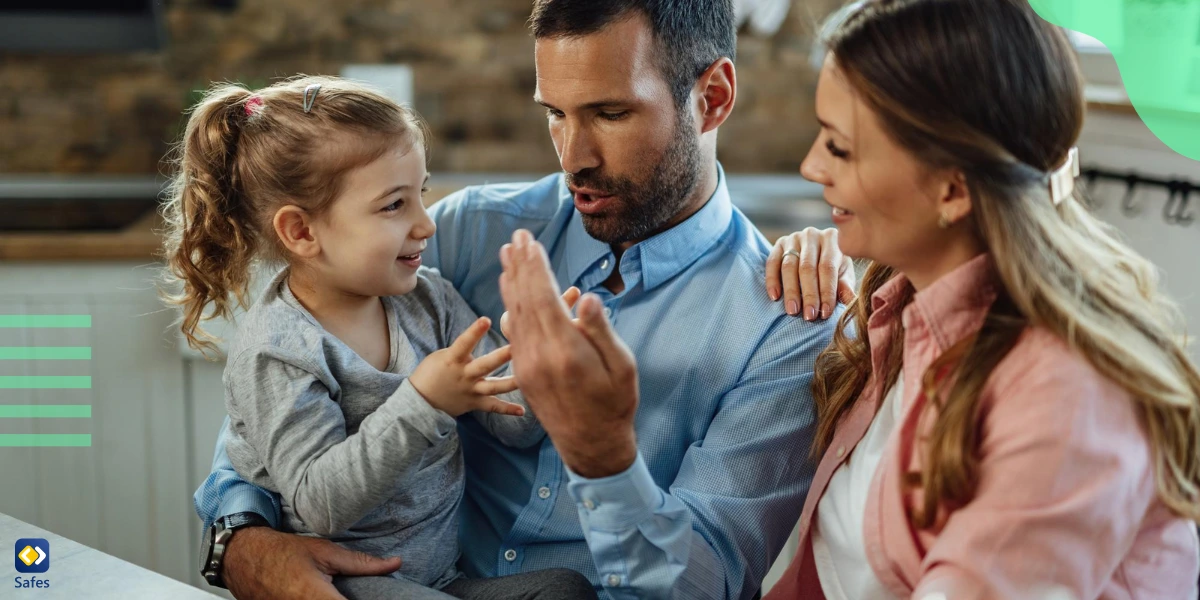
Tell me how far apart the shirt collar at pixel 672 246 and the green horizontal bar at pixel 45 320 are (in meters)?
1.43

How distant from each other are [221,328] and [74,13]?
131 centimetres

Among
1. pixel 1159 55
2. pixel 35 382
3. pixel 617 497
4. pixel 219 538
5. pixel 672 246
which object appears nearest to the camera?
pixel 617 497

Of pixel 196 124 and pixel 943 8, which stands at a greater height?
pixel 943 8

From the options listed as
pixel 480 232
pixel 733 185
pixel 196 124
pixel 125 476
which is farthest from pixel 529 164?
pixel 196 124

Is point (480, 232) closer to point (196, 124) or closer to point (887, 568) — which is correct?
point (196, 124)

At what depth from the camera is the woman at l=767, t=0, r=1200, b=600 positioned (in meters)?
0.87

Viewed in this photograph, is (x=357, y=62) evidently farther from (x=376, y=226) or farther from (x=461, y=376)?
(x=461, y=376)

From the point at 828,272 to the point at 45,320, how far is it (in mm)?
1866

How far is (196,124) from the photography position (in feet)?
4.59

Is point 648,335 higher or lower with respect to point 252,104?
lower

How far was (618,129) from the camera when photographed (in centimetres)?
143

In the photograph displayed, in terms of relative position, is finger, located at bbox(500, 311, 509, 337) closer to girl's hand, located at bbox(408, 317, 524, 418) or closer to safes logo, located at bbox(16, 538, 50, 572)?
girl's hand, located at bbox(408, 317, 524, 418)

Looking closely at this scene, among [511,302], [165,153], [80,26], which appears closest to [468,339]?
[511,302]

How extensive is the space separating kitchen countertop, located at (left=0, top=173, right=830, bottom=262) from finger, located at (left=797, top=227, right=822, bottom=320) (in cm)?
134
